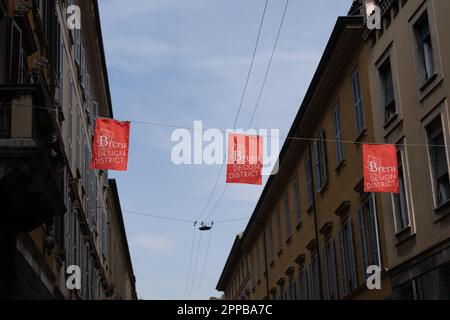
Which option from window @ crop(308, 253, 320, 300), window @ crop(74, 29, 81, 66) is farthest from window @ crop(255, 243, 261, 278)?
window @ crop(74, 29, 81, 66)

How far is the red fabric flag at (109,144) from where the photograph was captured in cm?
1766

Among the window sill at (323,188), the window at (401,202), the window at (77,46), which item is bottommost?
the window at (401,202)

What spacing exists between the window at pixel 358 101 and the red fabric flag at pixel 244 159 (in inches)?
236

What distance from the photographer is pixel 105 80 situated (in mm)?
39438

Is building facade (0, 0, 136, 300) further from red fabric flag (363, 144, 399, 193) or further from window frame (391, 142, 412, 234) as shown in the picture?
window frame (391, 142, 412, 234)

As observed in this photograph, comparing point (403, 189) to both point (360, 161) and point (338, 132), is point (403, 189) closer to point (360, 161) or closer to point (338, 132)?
point (360, 161)

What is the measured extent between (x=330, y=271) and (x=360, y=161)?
230 inches

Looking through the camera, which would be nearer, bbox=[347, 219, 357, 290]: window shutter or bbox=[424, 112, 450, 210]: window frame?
bbox=[424, 112, 450, 210]: window frame

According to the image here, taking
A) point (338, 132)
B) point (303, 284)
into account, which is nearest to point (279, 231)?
point (303, 284)

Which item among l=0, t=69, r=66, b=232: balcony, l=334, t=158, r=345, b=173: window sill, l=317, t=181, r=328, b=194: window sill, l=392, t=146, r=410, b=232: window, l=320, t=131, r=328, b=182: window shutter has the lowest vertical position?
l=0, t=69, r=66, b=232: balcony

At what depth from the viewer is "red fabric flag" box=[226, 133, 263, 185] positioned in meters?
18.3

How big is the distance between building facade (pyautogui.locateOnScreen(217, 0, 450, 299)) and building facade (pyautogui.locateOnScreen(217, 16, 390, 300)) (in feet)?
0.13

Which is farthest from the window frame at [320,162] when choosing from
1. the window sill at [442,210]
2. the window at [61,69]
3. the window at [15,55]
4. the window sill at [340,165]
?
the window at [15,55]

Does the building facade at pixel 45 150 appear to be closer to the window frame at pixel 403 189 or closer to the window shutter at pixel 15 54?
the window shutter at pixel 15 54
